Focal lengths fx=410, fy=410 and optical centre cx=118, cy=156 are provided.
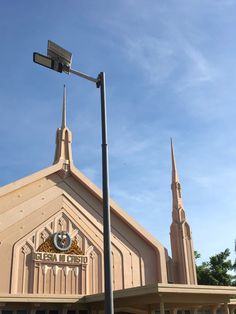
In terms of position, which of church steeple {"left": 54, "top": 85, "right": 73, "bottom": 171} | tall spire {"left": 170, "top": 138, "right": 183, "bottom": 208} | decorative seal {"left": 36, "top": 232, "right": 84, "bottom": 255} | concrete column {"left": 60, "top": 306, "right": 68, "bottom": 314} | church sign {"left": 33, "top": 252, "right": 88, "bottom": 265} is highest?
church steeple {"left": 54, "top": 85, "right": 73, "bottom": 171}

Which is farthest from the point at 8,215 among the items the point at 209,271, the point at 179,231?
the point at 209,271

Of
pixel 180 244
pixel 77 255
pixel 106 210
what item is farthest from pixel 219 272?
pixel 106 210

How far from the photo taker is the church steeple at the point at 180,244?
85.8 ft

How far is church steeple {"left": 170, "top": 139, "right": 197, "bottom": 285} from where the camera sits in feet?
85.8

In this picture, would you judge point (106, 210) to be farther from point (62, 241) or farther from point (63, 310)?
point (62, 241)

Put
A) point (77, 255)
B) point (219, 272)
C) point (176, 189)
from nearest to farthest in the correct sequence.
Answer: point (77, 255)
point (176, 189)
point (219, 272)

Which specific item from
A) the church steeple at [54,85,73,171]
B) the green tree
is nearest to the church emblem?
the church steeple at [54,85,73,171]

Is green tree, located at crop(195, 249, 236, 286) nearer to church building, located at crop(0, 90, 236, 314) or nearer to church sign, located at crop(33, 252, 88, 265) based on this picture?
A: church building, located at crop(0, 90, 236, 314)

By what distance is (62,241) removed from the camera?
76.8 feet

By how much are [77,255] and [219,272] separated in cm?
2159

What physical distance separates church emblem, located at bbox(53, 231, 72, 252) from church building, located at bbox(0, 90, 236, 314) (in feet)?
0.15

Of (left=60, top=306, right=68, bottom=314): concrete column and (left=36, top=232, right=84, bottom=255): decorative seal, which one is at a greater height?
(left=36, top=232, right=84, bottom=255): decorative seal

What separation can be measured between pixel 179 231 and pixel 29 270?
10.4 meters

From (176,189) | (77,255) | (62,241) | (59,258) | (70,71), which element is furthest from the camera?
(176,189)
